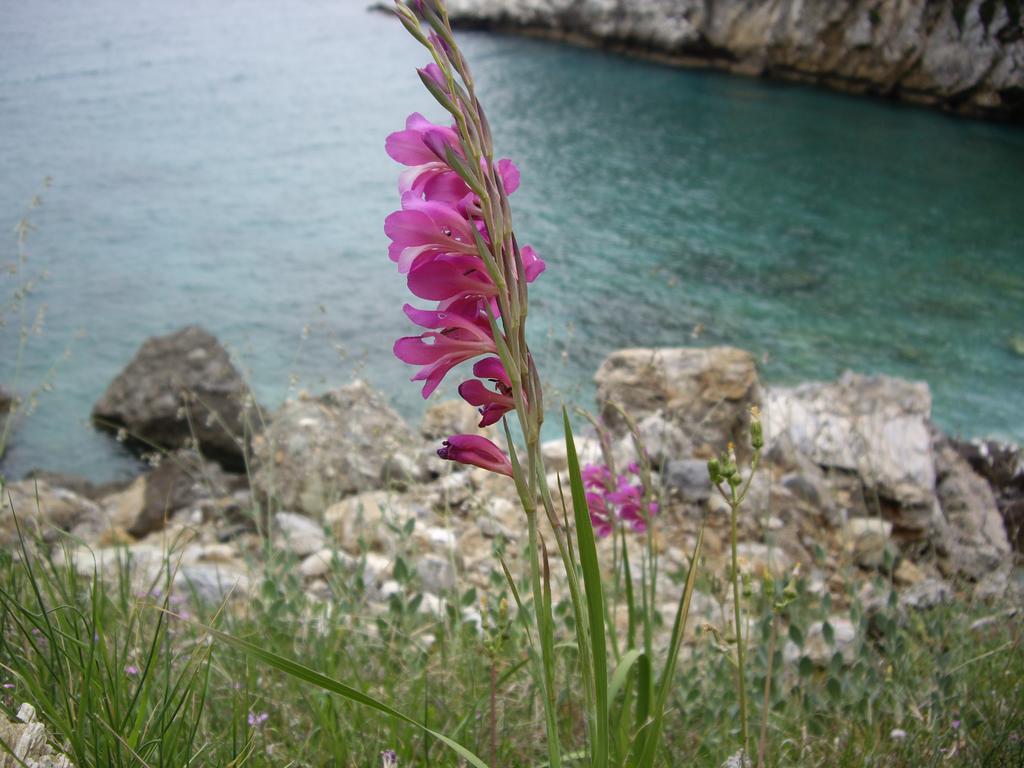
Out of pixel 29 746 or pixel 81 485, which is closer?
pixel 29 746

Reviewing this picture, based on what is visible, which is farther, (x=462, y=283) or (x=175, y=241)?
(x=175, y=241)

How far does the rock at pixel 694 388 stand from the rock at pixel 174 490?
2666 mm

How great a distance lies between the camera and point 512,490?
15.7 ft

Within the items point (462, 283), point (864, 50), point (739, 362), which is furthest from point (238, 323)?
point (864, 50)

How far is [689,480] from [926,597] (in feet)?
5.86

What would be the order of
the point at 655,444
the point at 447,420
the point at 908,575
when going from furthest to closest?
the point at 447,420 → the point at 655,444 → the point at 908,575

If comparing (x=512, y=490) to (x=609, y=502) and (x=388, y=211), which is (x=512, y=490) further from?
(x=388, y=211)

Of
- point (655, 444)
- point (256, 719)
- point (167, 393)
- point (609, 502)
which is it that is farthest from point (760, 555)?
point (167, 393)

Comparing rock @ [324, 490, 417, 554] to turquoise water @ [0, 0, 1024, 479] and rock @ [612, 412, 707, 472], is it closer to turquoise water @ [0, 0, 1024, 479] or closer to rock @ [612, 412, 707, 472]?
turquoise water @ [0, 0, 1024, 479]

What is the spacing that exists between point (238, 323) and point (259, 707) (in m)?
7.30

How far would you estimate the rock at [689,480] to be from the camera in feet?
15.1

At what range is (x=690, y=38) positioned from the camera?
76.1ft

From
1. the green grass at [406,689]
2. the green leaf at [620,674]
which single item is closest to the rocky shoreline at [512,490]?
the green grass at [406,689]

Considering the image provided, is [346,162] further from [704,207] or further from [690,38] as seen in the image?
[690,38]
